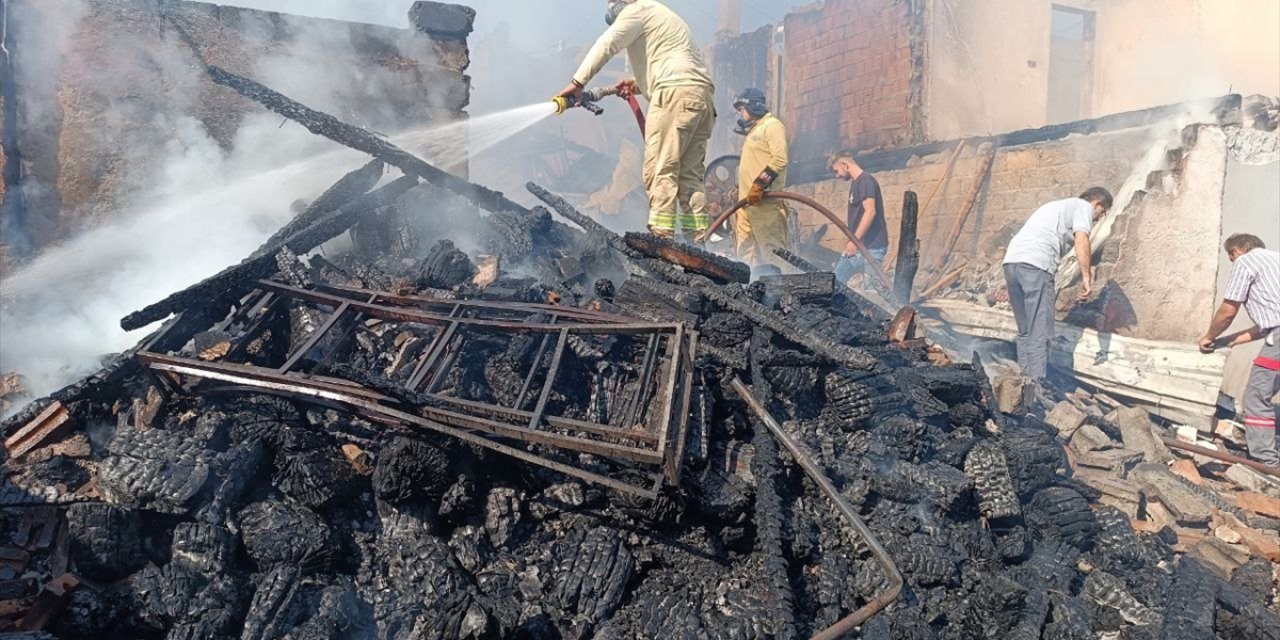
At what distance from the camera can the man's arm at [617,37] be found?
19.4 feet

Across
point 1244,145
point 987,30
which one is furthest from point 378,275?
point 987,30

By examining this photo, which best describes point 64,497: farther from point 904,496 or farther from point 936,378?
point 936,378

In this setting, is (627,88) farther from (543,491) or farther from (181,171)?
(181,171)

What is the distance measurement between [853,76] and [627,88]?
10.5 m

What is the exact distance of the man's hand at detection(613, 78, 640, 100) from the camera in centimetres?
679

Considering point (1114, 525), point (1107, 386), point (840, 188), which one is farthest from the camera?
point (840, 188)

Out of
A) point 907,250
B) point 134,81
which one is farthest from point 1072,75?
point 134,81

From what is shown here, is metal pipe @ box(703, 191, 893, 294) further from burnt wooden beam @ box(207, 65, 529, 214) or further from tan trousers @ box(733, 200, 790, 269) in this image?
burnt wooden beam @ box(207, 65, 529, 214)

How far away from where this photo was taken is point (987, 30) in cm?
1442

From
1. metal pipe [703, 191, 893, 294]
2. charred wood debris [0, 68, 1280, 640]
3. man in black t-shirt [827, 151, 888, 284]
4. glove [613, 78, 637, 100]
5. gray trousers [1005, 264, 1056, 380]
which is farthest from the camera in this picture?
man in black t-shirt [827, 151, 888, 284]

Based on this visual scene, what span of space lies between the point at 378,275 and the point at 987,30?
47.4ft

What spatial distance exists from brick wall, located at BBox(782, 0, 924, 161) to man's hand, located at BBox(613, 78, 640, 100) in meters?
9.09

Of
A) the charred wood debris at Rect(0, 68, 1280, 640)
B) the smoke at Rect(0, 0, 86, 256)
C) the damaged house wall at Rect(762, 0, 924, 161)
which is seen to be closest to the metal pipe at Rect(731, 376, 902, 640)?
the charred wood debris at Rect(0, 68, 1280, 640)

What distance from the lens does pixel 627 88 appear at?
691 centimetres
